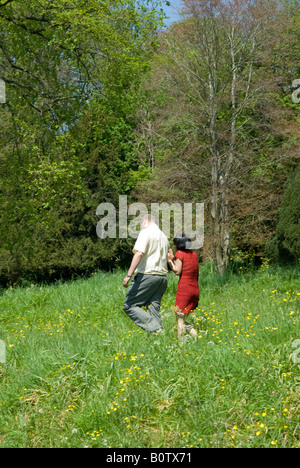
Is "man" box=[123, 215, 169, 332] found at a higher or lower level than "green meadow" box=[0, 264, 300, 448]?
higher

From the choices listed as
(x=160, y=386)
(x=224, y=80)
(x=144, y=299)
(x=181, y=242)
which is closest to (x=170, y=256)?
(x=181, y=242)

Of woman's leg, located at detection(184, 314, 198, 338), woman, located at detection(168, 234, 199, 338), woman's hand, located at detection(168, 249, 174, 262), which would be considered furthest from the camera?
woman's hand, located at detection(168, 249, 174, 262)

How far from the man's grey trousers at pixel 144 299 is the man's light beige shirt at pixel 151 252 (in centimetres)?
7

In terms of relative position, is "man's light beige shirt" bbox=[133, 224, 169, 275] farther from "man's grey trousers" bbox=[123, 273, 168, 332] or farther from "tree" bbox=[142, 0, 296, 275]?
"tree" bbox=[142, 0, 296, 275]

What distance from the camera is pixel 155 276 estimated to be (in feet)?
19.3

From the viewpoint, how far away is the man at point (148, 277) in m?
5.84

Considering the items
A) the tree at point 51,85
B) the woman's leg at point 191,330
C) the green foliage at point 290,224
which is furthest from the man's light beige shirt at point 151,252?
the tree at point 51,85

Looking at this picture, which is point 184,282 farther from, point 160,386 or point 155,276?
point 160,386

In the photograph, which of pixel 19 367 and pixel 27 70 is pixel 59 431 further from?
pixel 27 70

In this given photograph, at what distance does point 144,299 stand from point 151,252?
1.91 ft

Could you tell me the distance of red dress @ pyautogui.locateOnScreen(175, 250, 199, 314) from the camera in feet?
18.6

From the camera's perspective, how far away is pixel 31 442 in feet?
13.2

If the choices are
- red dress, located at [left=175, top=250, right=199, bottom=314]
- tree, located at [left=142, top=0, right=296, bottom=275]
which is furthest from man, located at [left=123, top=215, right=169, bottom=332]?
tree, located at [left=142, top=0, right=296, bottom=275]

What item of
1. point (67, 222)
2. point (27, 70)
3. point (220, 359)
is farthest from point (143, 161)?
point (220, 359)
